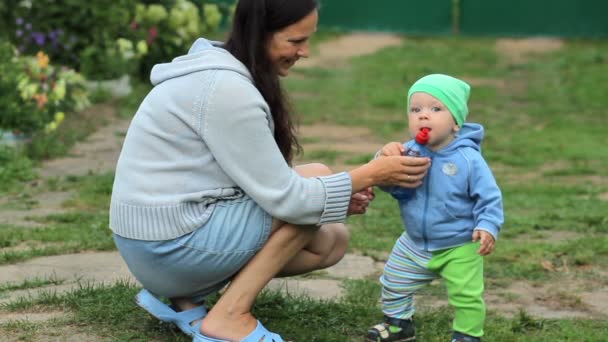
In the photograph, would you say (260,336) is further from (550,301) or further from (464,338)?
(550,301)

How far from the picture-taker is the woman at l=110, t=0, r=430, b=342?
3.47 m

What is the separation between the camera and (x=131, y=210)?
3564mm

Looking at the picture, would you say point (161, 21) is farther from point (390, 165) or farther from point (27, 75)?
point (390, 165)

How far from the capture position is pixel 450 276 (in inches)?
144

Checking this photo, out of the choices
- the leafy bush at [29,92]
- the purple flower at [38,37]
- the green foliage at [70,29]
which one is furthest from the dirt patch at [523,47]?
the leafy bush at [29,92]

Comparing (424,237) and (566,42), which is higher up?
(424,237)

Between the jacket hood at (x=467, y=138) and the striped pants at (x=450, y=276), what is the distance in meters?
0.35

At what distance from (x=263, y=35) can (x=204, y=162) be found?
50 cm

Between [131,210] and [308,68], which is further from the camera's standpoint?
[308,68]

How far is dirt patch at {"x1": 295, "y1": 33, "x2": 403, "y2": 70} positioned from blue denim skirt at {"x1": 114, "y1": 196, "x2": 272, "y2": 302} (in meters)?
9.89

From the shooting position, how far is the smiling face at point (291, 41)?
11.9 feet

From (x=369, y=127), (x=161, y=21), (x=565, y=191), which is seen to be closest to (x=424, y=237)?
(x=565, y=191)

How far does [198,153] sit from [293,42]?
522 millimetres

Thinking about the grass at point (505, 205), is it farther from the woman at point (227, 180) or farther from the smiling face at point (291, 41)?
the smiling face at point (291, 41)
